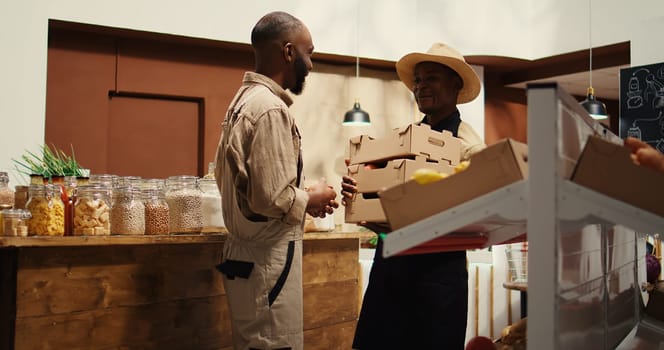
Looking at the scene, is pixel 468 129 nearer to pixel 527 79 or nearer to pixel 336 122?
pixel 336 122

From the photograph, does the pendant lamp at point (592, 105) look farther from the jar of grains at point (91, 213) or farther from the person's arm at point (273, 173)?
the jar of grains at point (91, 213)

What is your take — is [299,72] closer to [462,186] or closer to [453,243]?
[453,243]

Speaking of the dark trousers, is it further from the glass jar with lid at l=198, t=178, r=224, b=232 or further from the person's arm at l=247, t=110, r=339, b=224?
the glass jar with lid at l=198, t=178, r=224, b=232

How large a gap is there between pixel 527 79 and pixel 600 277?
726 cm


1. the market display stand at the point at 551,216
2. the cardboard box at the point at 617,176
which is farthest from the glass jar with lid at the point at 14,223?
the cardboard box at the point at 617,176

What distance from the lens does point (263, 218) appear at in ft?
7.27

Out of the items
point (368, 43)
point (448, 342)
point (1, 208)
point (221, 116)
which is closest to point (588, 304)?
point (448, 342)

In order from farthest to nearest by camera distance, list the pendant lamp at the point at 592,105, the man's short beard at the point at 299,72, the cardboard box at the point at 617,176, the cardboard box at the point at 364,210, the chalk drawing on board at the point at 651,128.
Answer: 1. the pendant lamp at the point at 592,105
2. the chalk drawing on board at the point at 651,128
3. the man's short beard at the point at 299,72
4. the cardboard box at the point at 364,210
5. the cardboard box at the point at 617,176

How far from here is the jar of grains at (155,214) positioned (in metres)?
2.53

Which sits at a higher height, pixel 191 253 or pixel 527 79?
pixel 527 79

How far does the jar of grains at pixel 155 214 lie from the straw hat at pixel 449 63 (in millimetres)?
1078

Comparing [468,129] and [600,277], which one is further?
[468,129]

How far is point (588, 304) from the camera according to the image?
1.52 metres

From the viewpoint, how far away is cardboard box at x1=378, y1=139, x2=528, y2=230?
1299mm
